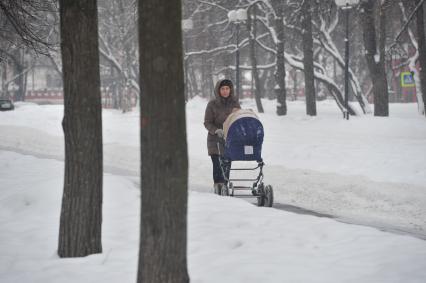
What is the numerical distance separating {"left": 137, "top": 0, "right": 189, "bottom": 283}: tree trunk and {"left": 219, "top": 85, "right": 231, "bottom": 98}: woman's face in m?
5.70

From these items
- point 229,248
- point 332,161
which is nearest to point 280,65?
point 332,161

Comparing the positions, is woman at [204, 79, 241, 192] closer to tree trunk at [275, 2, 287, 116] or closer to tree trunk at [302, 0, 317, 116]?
tree trunk at [302, 0, 317, 116]

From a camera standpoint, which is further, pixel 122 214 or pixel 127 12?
pixel 127 12

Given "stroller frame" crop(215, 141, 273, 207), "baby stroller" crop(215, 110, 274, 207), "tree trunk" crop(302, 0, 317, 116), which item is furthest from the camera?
"tree trunk" crop(302, 0, 317, 116)

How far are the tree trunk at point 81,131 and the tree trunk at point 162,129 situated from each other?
1905 millimetres

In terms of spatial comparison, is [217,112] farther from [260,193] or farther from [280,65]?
[280,65]

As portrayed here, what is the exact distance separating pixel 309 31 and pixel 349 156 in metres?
10.8

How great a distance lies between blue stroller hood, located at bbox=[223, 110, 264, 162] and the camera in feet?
30.6

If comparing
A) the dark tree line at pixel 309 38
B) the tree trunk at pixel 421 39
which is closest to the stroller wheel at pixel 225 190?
the tree trunk at pixel 421 39

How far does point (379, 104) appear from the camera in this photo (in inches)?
898

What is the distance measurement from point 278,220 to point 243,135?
6.15ft

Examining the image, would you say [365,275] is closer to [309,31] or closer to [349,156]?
[349,156]

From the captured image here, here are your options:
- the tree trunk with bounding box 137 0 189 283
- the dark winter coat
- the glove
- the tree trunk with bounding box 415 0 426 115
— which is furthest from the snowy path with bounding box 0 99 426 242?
the tree trunk with bounding box 137 0 189 283

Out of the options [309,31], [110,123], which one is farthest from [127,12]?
[309,31]
